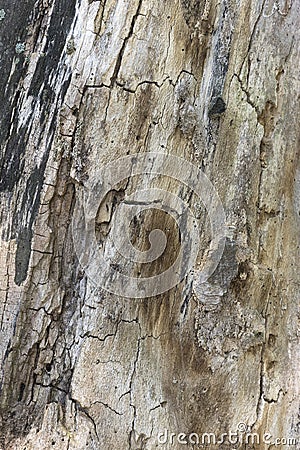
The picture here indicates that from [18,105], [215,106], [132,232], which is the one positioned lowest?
[132,232]

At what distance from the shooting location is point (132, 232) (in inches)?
73.2

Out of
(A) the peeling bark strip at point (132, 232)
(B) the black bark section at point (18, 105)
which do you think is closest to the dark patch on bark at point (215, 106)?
(A) the peeling bark strip at point (132, 232)

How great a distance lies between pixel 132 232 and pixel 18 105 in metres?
0.63

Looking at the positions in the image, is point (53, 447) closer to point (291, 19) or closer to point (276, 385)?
point (276, 385)

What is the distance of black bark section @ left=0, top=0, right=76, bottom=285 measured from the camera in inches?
71.9

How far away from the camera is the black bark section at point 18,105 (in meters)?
1.83

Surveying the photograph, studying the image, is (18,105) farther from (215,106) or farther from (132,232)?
(215,106)

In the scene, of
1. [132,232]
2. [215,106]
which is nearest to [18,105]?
[132,232]

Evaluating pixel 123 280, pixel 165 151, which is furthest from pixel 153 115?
pixel 123 280

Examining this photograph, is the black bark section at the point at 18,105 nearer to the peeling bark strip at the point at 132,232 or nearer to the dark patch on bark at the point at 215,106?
the peeling bark strip at the point at 132,232

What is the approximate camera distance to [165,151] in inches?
74.6

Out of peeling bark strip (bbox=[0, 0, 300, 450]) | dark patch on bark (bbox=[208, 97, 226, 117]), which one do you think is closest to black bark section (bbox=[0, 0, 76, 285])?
peeling bark strip (bbox=[0, 0, 300, 450])

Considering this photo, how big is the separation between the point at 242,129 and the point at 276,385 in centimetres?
100

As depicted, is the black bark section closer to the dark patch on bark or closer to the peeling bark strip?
the peeling bark strip
